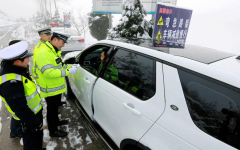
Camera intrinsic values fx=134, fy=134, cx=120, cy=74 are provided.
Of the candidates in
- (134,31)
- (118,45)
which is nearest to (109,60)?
(118,45)

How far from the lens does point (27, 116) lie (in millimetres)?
1499

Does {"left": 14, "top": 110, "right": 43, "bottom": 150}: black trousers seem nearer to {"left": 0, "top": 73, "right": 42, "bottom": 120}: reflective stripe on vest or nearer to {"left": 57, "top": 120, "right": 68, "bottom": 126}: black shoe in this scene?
{"left": 0, "top": 73, "right": 42, "bottom": 120}: reflective stripe on vest

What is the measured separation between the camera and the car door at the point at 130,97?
4.28 ft

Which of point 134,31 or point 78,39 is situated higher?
point 134,31

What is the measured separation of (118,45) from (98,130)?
61.7 inches

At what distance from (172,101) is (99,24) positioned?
39.5 feet

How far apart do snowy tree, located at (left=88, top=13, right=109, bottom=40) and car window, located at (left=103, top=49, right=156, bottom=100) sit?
1076 cm

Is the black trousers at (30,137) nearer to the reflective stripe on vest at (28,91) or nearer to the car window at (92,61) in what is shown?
the reflective stripe on vest at (28,91)

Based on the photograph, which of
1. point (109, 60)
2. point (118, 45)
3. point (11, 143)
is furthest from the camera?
point (11, 143)

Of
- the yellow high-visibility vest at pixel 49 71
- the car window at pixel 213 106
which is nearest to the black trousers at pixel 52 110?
the yellow high-visibility vest at pixel 49 71

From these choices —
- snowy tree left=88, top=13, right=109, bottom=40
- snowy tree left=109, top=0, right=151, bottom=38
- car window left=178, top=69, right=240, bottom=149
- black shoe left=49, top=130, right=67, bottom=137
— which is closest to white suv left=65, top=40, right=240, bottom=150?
car window left=178, top=69, right=240, bottom=149

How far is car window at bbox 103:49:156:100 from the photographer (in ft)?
4.69

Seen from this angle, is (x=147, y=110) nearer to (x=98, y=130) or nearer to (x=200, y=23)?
(x=98, y=130)

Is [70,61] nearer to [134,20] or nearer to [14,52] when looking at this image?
[14,52]
